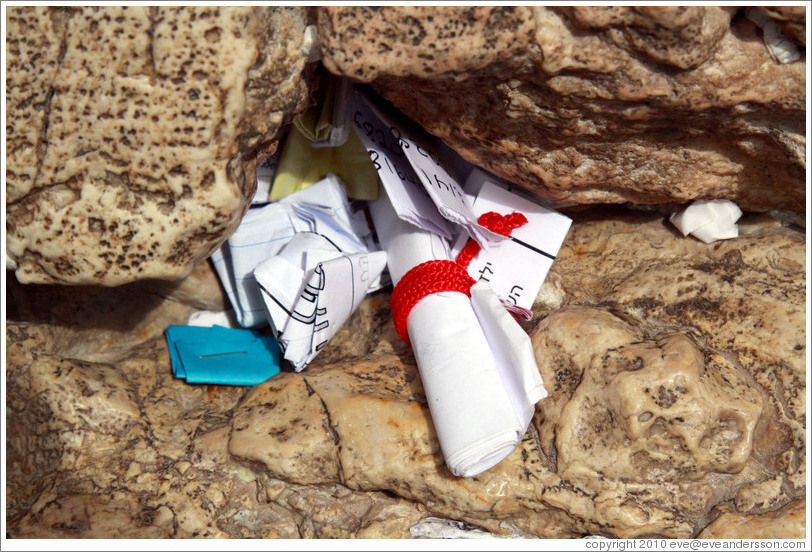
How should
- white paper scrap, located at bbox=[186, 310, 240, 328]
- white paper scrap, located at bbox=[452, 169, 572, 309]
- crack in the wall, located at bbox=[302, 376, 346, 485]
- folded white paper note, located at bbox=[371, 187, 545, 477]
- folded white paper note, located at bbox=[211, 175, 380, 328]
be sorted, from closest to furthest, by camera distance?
folded white paper note, located at bbox=[371, 187, 545, 477]
crack in the wall, located at bbox=[302, 376, 346, 485]
white paper scrap, located at bbox=[452, 169, 572, 309]
folded white paper note, located at bbox=[211, 175, 380, 328]
white paper scrap, located at bbox=[186, 310, 240, 328]

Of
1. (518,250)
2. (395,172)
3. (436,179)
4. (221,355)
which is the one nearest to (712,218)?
(518,250)

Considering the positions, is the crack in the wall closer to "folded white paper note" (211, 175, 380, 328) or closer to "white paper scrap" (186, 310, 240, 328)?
"folded white paper note" (211, 175, 380, 328)

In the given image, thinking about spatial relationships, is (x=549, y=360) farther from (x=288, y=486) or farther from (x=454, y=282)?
(x=288, y=486)

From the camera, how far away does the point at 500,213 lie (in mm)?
2141

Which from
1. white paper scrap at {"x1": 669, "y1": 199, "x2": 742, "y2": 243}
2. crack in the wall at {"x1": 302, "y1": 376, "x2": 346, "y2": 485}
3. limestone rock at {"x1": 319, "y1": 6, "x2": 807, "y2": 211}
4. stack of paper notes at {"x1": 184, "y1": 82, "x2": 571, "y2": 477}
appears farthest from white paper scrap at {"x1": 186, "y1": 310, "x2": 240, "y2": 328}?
white paper scrap at {"x1": 669, "y1": 199, "x2": 742, "y2": 243}

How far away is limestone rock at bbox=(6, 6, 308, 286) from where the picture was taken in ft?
5.08

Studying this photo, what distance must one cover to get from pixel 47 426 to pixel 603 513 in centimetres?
149

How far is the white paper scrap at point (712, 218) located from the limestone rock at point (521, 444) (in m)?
0.03

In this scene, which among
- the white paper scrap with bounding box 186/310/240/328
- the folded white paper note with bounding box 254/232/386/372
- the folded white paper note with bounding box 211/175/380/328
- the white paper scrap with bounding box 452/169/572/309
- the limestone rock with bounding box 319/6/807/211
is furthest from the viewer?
the white paper scrap with bounding box 186/310/240/328

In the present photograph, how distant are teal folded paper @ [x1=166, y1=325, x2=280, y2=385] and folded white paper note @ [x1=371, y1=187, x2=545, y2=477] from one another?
554 millimetres

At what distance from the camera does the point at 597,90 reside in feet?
5.43

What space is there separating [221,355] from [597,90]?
1.34 m

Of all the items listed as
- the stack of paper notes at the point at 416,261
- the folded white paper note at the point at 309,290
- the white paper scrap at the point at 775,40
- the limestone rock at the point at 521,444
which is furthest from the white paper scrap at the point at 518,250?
the white paper scrap at the point at 775,40

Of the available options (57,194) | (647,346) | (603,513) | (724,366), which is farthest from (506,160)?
(57,194)
